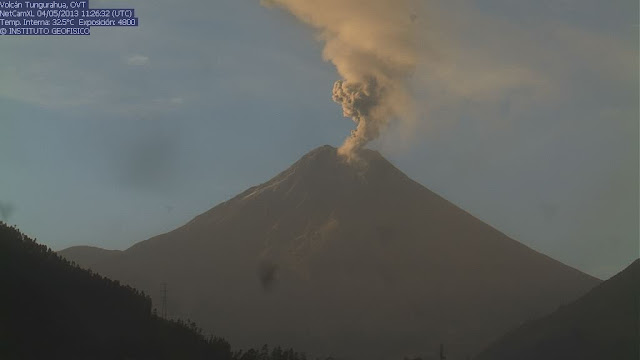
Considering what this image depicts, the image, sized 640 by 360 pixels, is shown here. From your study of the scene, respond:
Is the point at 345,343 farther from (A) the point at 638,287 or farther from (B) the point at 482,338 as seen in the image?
(A) the point at 638,287

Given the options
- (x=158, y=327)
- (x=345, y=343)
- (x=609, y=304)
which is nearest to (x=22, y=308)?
(x=158, y=327)

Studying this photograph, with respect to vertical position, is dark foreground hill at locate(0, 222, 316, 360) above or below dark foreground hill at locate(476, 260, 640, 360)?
below

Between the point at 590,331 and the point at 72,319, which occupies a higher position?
the point at 590,331

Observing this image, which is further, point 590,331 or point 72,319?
point 590,331

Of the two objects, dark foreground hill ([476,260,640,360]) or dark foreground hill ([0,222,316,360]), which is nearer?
dark foreground hill ([0,222,316,360])
